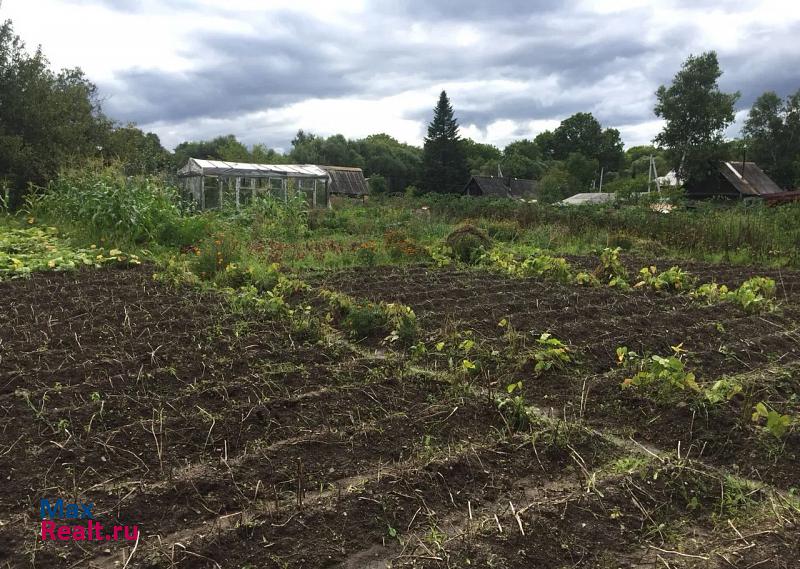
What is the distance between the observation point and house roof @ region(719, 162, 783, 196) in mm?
31391

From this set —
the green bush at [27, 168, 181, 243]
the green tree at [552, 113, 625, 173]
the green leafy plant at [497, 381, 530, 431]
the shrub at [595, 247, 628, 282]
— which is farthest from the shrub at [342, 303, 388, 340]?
the green tree at [552, 113, 625, 173]

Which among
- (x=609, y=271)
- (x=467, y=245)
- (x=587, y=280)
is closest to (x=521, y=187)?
(x=467, y=245)

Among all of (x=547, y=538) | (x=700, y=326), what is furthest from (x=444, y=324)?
(x=547, y=538)

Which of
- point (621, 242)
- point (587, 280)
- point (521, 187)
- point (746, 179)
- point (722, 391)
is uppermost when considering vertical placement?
point (521, 187)

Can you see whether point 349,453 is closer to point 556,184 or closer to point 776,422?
point 776,422

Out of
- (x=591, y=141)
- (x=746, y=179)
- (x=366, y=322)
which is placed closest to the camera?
(x=366, y=322)

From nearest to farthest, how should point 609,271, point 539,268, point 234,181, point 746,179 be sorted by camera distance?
1. point 609,271
2. point 539,268
3. point 234,181
4. point 746,179

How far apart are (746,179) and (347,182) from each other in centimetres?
2239

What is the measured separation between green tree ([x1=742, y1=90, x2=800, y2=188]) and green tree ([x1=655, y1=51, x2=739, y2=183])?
34.2 ft

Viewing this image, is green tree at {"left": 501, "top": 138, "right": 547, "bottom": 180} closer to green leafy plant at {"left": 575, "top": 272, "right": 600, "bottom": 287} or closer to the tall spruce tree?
the tall spruce tree

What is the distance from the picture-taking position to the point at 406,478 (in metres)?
2.45

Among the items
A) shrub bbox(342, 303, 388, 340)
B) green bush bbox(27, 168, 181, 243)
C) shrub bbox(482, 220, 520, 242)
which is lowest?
shrub bbox(342, 303, 388, 340)

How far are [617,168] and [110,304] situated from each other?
3181 inches

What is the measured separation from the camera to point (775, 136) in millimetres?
41156
